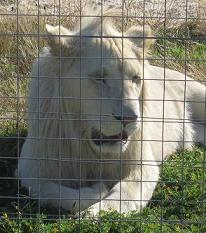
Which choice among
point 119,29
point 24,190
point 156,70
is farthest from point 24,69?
point 24,190

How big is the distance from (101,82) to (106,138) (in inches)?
14.1

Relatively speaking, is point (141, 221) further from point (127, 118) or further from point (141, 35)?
point (141, 35)

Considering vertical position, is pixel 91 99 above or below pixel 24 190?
above

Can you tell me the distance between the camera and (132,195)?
4.88 metres

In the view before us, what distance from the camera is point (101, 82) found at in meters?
4.63

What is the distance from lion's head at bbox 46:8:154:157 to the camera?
178 inches

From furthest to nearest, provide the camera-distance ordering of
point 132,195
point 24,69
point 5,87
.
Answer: point 24,69
point 5,87
point 132,195

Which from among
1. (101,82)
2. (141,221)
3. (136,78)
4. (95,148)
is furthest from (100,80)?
(141,221)

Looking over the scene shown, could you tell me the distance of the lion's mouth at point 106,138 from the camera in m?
4.64

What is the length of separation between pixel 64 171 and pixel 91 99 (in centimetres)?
66

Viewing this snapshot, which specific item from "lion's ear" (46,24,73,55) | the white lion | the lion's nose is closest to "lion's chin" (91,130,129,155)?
the white lion

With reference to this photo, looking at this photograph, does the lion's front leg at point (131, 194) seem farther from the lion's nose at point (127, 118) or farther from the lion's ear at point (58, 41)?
the lion's ear at point (58, 41)

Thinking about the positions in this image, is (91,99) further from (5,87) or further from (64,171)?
(5,87)

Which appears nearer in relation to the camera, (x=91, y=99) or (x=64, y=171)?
(x=91, y=99)
